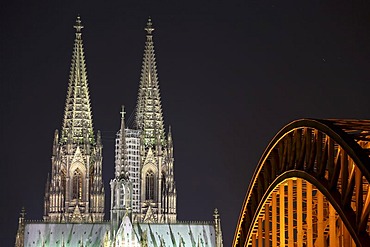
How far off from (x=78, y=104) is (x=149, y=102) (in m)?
4.46

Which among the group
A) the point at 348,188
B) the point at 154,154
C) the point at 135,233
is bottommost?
the point at 348,188

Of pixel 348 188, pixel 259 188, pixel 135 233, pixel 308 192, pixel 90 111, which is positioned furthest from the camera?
pixel 90 111

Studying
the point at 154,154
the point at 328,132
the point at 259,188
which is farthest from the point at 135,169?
the point at 328,132

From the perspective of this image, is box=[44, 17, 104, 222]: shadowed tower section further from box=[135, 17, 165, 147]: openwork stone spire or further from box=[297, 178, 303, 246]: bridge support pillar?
box=[297, 178, 303, 246]: bridge support pillar

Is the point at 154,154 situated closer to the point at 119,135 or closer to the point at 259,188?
the point at 119,135

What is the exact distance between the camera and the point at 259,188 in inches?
1314

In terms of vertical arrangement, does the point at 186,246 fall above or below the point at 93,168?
below

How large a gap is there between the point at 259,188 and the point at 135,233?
40.5 meters

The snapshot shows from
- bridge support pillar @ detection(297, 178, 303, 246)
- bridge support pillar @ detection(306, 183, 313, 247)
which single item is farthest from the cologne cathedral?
bridge support pillar @ detection(306, 183, 313, 247)

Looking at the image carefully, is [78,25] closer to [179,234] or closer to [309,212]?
[179,234]

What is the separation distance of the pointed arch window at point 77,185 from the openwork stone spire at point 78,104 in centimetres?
208

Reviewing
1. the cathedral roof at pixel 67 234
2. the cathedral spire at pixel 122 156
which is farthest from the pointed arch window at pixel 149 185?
the cathedral roof at pixel 67 234

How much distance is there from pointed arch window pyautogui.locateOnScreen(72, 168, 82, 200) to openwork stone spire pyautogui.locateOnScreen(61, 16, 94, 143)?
82.0 inches

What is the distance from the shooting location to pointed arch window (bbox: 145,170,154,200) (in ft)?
258
